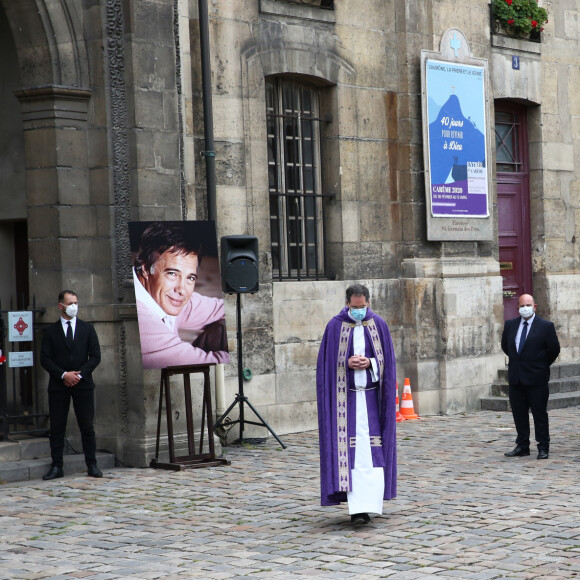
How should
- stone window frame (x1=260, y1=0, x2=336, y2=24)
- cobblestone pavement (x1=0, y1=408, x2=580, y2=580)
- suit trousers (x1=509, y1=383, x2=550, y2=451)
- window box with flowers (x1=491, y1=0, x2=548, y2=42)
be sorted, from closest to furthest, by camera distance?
cobblestone pavement (x1=0, y1=408, x2=580, y2=580) < suit trousers (x1=509, y1=383, x2=550, y2=451) < stone window frame (x1=260, y1=0, x2=336, y2=24) < window box with flowers (x1=491, y1=0, x2=548, y2=42)

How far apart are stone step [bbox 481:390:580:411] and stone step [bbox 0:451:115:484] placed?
6005mm

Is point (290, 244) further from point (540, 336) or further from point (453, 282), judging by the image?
point (540, 336)

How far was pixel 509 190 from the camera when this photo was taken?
59.1ft

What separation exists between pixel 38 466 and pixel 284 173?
16.8 feet

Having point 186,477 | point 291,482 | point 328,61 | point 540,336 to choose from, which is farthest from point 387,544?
point 328,61

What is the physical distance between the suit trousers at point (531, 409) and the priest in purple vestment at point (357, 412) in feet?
11.4

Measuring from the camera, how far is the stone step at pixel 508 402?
16141mm

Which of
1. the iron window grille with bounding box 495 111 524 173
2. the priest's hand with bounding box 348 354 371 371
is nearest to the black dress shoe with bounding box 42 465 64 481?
the priest's hand with bounding box 348 354 371 371

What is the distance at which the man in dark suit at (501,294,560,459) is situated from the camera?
12.1 metres

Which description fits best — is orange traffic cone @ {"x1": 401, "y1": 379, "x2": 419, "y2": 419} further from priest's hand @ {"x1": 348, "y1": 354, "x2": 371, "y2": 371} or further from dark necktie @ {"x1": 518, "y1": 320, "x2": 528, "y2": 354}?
priest's hand @ {"x1": 348, "y1": 354, "x2": 371, "y2": 371}

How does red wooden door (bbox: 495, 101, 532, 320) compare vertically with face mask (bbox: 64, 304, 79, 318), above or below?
above

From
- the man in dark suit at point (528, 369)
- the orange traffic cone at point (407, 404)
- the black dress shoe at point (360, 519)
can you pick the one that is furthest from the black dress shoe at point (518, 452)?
the black dress shoe at point (360, 519)

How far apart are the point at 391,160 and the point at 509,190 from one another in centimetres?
290

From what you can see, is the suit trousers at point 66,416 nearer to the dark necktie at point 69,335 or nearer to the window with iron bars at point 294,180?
the dark necktie at point 69,335
